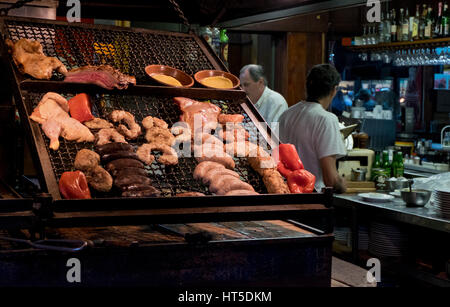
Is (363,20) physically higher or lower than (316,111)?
higher

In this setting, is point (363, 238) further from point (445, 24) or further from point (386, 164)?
point (445, 24)

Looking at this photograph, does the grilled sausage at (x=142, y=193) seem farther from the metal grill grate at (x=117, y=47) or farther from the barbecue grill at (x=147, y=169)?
the metal grill grate at (x=117, y=47)

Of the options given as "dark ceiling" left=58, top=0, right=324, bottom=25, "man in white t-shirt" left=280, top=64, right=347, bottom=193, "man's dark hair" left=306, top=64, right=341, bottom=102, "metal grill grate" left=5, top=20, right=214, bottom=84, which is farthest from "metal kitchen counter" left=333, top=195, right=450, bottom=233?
"metal grill grate" left=5, top=20, right=214, bottom=84

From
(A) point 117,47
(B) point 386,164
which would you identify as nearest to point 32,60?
(A) point 117,47

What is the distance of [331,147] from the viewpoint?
3936mm

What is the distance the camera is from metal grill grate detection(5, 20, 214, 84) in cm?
277

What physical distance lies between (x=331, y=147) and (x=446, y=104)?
6.58m

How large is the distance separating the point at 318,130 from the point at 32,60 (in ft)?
7.32

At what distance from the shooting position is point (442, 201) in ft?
13.8

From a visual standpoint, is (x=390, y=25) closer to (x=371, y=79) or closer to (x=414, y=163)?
A: (x=414, y=163)

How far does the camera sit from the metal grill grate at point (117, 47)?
9.08 feet

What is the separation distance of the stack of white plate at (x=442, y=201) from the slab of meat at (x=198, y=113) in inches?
89.3

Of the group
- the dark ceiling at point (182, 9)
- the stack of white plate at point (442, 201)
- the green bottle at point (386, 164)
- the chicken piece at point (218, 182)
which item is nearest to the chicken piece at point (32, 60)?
the chicken piece at point (218, 182)
